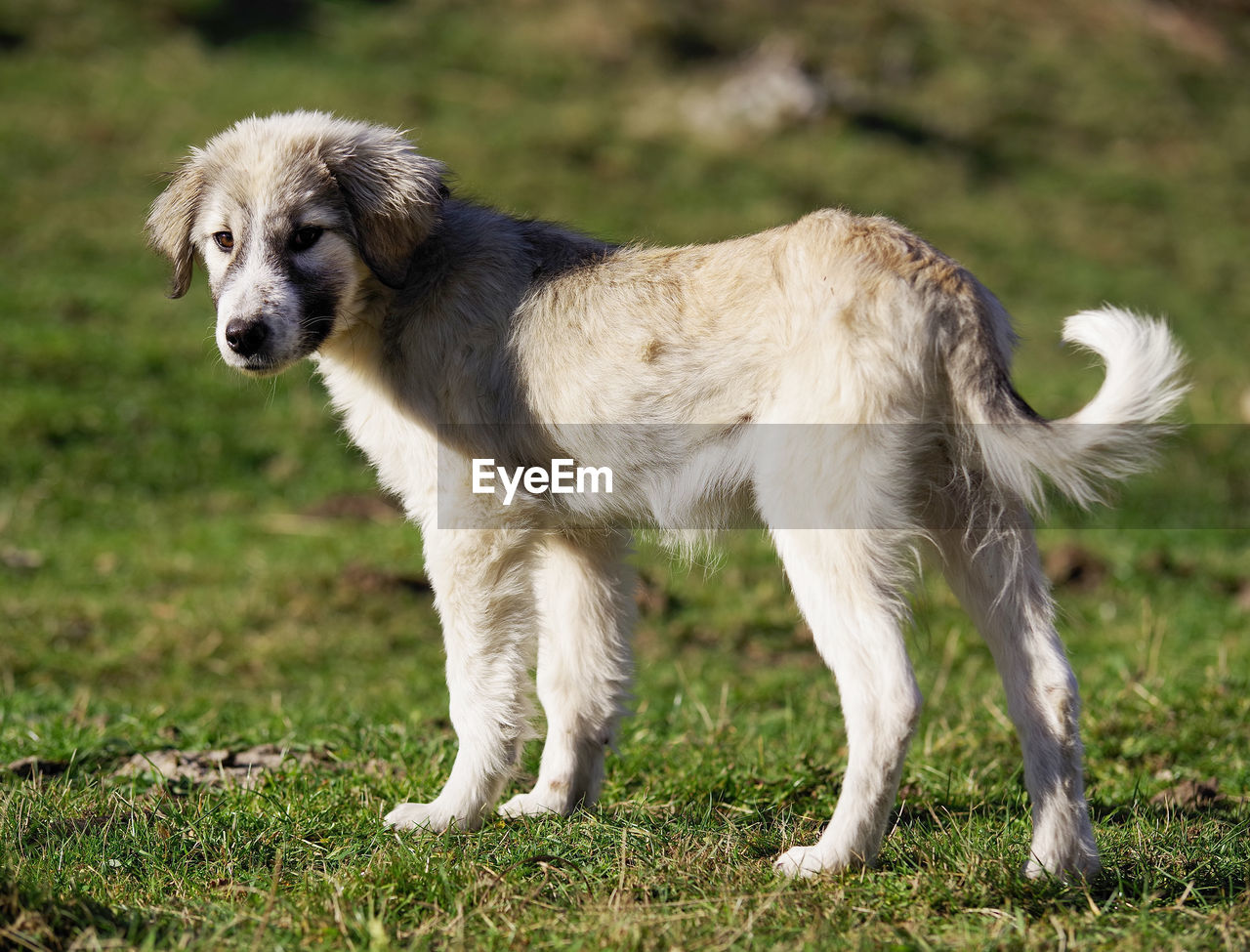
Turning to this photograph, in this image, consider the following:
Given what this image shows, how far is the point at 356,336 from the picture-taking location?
4.38 meters

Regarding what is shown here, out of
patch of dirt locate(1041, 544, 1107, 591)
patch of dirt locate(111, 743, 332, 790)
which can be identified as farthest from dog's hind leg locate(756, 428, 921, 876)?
patch of dirt locate(1041, 544, 1107, 591)

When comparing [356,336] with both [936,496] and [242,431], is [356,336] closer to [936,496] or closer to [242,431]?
[936,496]

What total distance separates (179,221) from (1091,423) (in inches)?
125

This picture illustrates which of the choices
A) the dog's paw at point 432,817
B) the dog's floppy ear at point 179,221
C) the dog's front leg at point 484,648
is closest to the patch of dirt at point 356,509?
the dog's floppy ear at point 179,221

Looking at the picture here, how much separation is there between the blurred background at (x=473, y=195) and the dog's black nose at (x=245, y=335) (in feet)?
6.02

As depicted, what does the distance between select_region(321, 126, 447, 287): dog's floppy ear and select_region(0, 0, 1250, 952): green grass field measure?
1021 millimetres

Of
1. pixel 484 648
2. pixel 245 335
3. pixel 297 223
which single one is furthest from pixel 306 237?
pixel 484 648

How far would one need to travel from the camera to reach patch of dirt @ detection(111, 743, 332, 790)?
4.47m

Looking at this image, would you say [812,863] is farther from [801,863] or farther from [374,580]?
[374,580]

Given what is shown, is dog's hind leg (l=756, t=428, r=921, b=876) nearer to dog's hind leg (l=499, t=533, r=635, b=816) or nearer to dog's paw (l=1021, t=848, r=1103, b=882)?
dog's paw (l=1021, t=848, r=1103, b=882)

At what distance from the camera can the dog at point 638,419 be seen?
354 cm

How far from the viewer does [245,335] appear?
3938mm

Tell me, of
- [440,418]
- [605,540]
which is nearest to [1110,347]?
[605,540]

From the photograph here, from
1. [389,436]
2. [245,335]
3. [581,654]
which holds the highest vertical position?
[245,335]
